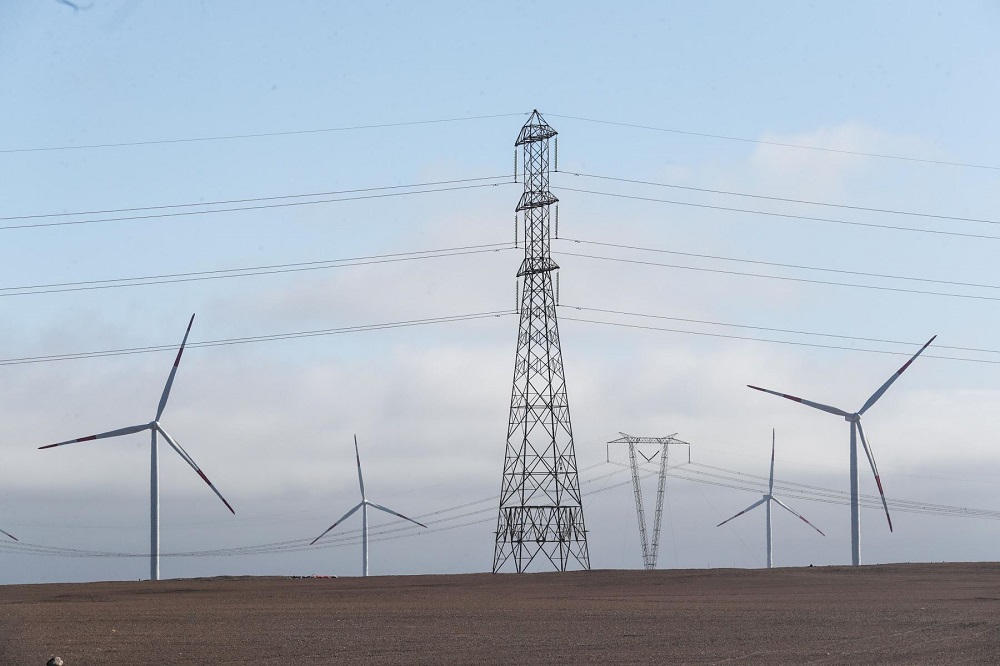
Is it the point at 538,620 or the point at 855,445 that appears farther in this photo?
the point at 855,445

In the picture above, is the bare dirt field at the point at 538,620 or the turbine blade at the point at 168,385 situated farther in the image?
the turbine blade at the point at 168,385

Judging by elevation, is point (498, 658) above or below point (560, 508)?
below

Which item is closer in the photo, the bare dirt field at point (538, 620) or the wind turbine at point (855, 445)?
the bare dirt field at point (538, 620)

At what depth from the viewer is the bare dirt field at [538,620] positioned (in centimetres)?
3809

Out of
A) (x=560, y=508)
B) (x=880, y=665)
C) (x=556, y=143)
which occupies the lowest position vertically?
(x=880, y=665)

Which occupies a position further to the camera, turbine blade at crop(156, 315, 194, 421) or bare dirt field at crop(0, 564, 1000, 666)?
turbine blade at crop(156, 315, 194, 421)

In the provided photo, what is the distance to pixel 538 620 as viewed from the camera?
50656 mm

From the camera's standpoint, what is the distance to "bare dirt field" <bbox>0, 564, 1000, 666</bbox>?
38094mm

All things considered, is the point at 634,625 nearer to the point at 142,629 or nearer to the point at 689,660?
the point at 689,660

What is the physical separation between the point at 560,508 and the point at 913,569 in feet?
84.9

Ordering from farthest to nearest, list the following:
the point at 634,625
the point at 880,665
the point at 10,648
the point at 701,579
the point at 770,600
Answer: the point at 701,579, the point at 770,600, the point at 634,625, the point at 10,648, the point at 880,665

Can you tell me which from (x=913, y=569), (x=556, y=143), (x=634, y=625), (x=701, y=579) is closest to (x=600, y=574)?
(x=701, y=579)

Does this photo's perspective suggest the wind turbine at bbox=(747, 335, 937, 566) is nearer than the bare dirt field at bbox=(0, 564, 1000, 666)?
No

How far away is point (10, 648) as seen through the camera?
39.9 m
